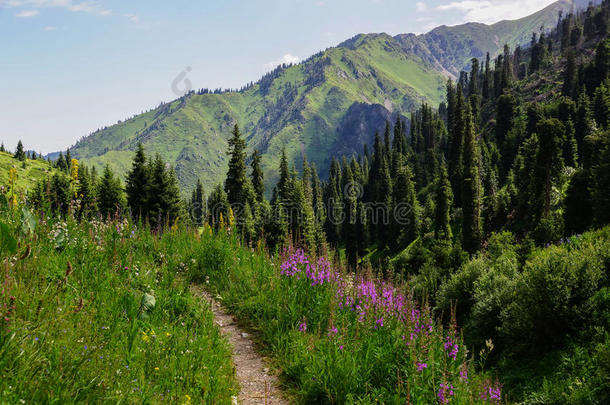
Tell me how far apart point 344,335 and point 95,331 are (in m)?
3.33

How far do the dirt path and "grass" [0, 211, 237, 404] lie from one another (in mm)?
288

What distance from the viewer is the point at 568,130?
2938 inches

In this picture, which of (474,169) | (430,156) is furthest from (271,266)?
(430,156)

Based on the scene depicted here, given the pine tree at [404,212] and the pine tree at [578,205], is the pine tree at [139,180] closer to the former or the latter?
the pine tree at [578,205]

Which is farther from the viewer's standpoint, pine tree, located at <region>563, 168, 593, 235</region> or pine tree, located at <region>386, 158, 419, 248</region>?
pine tree, located at <region>386, 158, 419, 248</region>

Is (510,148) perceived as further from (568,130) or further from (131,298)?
(131,298)

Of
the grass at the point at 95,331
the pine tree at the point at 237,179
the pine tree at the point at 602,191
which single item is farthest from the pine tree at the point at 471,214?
the grass at the point at 95,331

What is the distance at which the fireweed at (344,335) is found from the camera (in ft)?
15.4

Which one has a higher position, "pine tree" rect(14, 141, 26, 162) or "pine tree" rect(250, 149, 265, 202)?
"pine tree" rect(14, 141, 26, 162)

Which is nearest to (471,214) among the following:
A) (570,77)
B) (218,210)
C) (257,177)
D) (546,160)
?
(546,160)

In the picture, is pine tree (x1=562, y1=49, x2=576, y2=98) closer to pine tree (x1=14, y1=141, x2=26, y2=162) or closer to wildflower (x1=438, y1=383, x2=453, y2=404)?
wildflower (x1=438, y1=383, x2=453, y2=404)

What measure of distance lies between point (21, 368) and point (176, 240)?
6.87m

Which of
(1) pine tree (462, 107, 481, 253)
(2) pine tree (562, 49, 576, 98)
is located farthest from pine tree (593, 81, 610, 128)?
(1) pine tree (462, 107, 481, 253)

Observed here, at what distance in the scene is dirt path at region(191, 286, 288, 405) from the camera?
4836 millimetres
